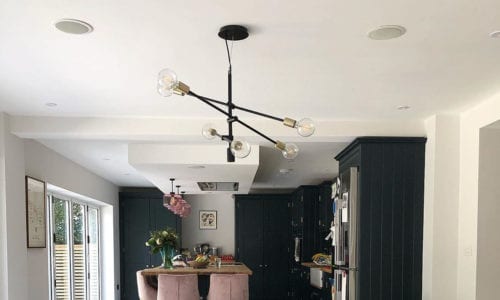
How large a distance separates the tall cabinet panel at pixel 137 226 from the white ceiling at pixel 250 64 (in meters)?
5.93

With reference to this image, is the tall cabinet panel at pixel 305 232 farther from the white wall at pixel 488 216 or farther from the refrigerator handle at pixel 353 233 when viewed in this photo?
the white wall at pixel 488 216

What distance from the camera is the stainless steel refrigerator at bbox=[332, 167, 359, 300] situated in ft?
15.4

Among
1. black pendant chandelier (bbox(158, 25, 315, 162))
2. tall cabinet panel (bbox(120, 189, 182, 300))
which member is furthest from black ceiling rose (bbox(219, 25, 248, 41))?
tall cabinet panel (bbox(120, 189, 182, 300))

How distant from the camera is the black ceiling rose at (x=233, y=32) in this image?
2.37m

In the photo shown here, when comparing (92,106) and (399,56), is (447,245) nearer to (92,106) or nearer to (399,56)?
(399,56)

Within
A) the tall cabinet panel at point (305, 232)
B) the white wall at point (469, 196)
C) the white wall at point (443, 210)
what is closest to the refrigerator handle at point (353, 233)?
the white wall at point (443, 210)

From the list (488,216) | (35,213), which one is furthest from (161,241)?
(488,216)

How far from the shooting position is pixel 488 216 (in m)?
3.95

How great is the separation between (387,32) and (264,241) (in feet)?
28.4

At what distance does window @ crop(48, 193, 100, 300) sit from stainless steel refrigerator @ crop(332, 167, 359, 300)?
3.71 meters

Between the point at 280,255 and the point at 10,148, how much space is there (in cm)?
735

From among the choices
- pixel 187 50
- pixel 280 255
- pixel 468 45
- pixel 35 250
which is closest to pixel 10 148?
Answer: pixel 35 250

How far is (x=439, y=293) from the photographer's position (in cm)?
430

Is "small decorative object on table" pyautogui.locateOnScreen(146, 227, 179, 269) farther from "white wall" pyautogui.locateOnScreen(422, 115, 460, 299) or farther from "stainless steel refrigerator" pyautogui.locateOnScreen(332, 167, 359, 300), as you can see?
"white wall" pyautogui.locateOnScreen(422, 115, 460, 299)
